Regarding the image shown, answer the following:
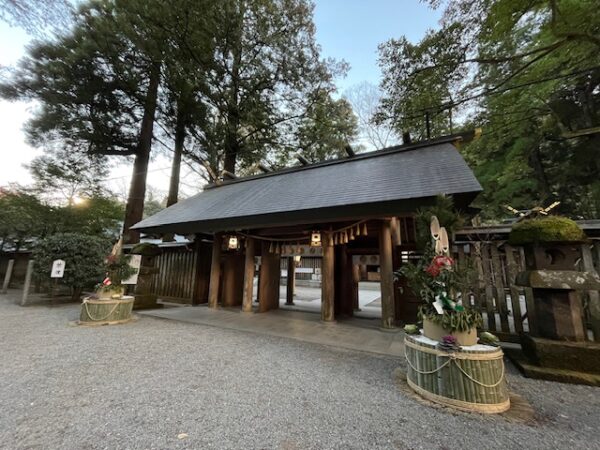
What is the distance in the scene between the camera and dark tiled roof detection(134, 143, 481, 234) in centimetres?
378

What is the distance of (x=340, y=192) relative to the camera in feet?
15.6

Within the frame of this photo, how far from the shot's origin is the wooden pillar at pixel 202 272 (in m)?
8.24

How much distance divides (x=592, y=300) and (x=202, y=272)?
9183 mm

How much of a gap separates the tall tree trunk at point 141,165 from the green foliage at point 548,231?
1145 centimetres

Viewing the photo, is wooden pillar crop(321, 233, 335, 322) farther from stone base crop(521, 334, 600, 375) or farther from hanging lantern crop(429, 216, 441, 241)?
stone base crop(521, 334, 600, 375)

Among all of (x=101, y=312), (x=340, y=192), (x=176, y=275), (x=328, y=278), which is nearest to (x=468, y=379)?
(x=340, y=192)

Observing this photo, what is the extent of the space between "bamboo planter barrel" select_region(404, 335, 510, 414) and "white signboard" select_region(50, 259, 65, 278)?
915cm

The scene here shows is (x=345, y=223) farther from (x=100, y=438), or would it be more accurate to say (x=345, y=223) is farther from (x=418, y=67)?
(x=418, y=67)

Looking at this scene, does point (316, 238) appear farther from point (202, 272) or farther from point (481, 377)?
point (202, 272)

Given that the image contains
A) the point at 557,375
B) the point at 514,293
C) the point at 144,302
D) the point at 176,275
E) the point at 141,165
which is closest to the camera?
the point at 557,375

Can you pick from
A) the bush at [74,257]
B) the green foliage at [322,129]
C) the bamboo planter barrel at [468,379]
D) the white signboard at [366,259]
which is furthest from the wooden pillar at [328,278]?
the green foliage at [322,129]

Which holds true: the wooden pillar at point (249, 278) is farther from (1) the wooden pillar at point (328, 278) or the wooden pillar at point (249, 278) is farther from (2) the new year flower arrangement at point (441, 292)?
(2) the new year flower arrangement at point (441, 292)

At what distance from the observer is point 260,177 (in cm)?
820

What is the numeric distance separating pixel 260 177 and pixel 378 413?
7.23m
